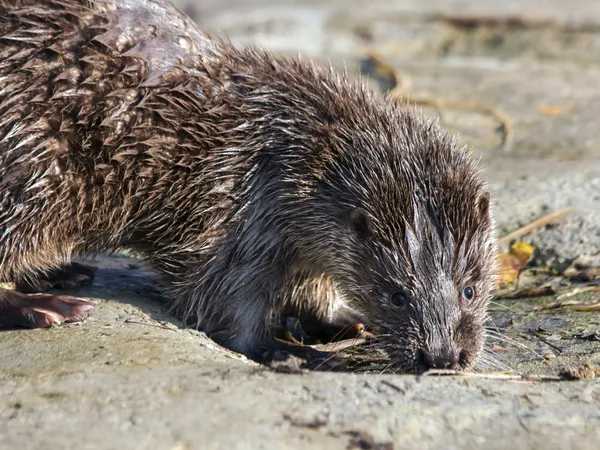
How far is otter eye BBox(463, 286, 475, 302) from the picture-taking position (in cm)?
425

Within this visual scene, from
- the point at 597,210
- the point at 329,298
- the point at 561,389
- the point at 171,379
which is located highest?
the point at 597,210

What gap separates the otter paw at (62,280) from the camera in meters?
4.76

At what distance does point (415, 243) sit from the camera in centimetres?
424

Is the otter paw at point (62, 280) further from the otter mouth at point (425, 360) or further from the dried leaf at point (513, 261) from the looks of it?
the dried leaf at point (513, 261)

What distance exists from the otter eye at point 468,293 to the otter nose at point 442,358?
1.00ft

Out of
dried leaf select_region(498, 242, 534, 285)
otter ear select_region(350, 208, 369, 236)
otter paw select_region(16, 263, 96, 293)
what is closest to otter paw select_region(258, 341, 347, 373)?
otter ear select_region(350, 208, 369, 236)

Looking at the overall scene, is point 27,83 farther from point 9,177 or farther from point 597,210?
point 597,210

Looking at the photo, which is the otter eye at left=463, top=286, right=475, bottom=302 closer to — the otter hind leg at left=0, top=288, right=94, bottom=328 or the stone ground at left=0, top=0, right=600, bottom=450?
the stone ground at left=0, top=0, right=600, bottom=450

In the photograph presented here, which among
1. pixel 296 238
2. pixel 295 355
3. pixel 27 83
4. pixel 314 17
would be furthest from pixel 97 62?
pixel 314 17

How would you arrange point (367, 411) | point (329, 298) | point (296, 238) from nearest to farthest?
1. point (367, 411)
2. point (296, 238)
3. point (329, 298)

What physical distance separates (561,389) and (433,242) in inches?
37.5

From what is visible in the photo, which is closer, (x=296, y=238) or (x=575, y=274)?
(x=296, y=238)

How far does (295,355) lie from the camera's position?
4.43 metres

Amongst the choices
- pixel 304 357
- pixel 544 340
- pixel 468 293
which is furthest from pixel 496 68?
pixel 304 357
